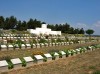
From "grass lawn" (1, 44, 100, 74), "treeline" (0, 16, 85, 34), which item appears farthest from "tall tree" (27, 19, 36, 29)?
"grass lawn" (1, 44, 100, 74)

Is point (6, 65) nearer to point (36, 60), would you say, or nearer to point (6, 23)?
point (36, 60)

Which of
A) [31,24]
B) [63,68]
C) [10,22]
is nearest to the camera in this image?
[63,68]

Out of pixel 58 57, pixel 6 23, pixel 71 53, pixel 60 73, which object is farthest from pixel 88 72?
pixel 6 23

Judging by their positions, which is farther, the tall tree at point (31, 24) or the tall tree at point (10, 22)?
the tall tree at point (31, 24)

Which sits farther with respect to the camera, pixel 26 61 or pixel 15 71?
pixel 26 61

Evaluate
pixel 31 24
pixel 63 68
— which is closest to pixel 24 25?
pixel 31 24

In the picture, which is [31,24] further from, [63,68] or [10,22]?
[63,68]

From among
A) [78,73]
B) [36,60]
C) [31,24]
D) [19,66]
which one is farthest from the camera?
[31,24]

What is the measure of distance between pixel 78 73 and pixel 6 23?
95.2 metres

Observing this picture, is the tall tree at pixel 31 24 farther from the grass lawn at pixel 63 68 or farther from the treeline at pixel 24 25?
the grass lawn at pixel 63 68

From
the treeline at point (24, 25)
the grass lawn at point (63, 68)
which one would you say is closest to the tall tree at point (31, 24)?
the treeline at point (24, 25)

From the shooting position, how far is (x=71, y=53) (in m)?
24.1

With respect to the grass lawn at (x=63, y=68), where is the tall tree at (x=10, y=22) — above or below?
above

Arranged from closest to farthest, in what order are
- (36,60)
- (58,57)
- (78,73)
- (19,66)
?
1. (78,73)
2. (19,66)
3. (36,60)
4. (58,57)
